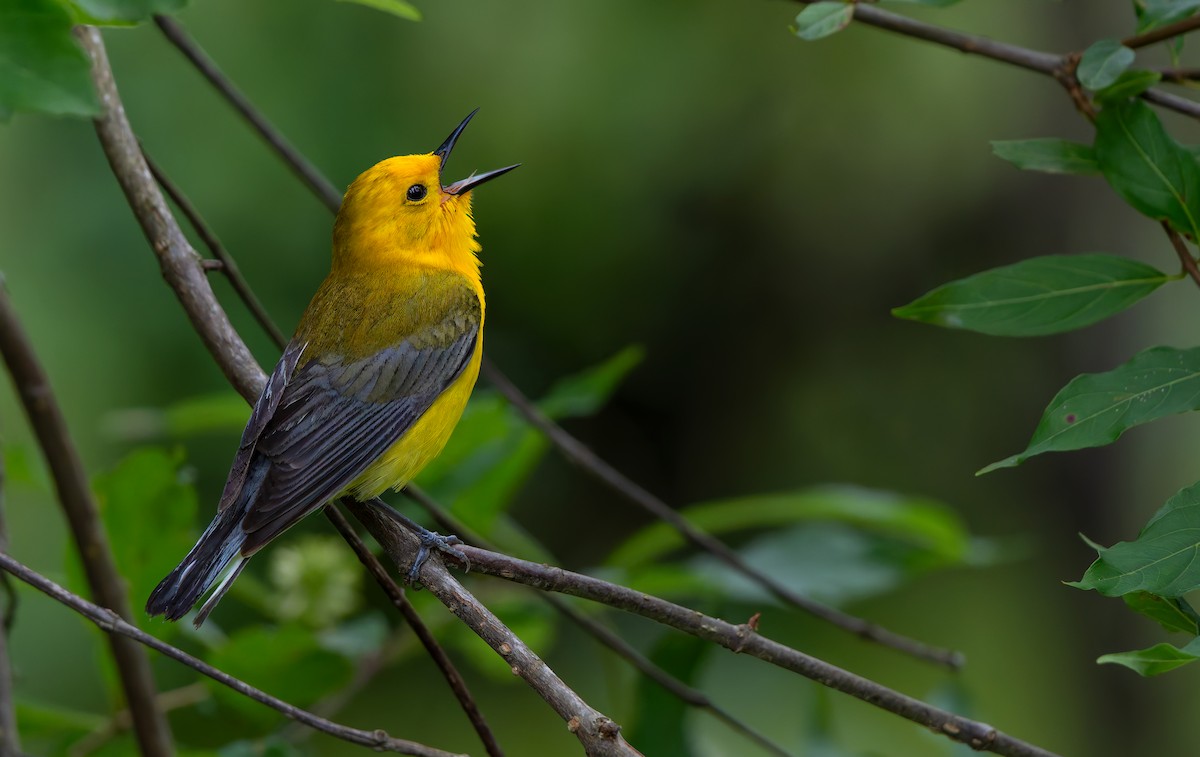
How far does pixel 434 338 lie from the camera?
10.0 ft

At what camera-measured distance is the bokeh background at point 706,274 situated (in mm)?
5523

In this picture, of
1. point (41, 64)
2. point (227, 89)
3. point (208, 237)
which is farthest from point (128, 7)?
point (227, 89)

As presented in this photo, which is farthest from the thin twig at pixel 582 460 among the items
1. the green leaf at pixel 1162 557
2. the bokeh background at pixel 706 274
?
the bokeh background at pixel 706 274

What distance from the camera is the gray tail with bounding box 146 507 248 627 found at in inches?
90.0

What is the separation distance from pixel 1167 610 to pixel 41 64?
5.28 ft

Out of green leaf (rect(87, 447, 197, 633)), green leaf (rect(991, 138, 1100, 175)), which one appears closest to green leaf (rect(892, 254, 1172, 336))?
green leaf (rect(991, 138, 1100, 175))

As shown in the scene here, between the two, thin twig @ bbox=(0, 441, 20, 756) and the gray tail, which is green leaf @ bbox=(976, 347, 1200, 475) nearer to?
the gray tail

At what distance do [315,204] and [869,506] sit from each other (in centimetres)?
354

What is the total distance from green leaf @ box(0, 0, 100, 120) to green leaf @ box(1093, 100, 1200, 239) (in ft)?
5.29

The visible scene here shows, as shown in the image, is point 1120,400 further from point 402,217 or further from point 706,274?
point 706,274

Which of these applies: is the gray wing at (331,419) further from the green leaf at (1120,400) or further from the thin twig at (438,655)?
the green leaf at (1120,400)

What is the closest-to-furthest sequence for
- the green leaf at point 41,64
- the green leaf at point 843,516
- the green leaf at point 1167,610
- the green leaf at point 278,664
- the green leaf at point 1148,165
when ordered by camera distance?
the green leaf at point 41,64, the green leaf at point 1167,610, the green leaf at point 1148,165, the green leaf at point 278,664, the green leaf at point 843,516

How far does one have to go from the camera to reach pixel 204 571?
2.41 metres

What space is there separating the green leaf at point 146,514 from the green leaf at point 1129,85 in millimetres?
2039
